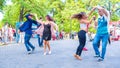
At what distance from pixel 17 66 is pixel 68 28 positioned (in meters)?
59.3

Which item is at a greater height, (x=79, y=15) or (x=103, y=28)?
(x=79, y=15)

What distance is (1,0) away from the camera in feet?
136

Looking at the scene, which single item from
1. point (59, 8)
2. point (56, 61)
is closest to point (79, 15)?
point (56, 61)

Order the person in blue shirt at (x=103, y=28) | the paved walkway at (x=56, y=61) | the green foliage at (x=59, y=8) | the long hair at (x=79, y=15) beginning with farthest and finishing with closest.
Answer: the green foliage at (x=59, y=8), the long hair at (x=79, y=15), the person in blue shirt at (x=103, y=28), the paved walkway at (x=56, y=61)

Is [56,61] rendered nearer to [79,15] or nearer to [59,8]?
[79,15]

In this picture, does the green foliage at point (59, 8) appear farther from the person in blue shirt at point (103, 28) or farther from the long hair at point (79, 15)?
the person in blue shirt at point (103, 28)

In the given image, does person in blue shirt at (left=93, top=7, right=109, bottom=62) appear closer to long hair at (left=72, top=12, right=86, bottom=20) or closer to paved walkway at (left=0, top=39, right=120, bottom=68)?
paved walkway at (left=0, top=39, right=120, bottom=68)

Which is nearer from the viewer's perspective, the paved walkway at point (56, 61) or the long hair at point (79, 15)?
the paved walkway at point (56, 61)

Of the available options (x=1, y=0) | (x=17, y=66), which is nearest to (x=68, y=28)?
(x=1, y=0)

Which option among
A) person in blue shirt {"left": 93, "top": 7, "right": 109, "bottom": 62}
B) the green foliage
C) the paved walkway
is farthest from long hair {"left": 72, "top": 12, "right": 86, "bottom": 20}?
the green foliage

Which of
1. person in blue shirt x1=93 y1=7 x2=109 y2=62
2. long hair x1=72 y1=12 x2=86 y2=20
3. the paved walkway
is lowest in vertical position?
the paved walkway

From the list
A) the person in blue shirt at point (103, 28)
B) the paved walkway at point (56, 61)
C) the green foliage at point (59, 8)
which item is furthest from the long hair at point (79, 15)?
the green foliage at point (59, 8)

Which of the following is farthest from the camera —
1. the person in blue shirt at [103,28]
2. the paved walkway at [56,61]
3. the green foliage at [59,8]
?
the green foliage at [59,8]

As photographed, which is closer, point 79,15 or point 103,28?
point 103,28
